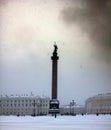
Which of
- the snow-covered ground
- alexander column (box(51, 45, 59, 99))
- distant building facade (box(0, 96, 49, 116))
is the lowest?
the snow-covered ground

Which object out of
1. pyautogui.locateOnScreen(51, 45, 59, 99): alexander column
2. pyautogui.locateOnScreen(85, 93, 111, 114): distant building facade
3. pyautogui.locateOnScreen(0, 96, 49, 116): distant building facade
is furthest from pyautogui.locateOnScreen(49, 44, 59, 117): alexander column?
pyautogui.locateOnScreen(85, 93, 111, 114): distant building facade

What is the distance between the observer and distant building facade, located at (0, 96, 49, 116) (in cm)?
578

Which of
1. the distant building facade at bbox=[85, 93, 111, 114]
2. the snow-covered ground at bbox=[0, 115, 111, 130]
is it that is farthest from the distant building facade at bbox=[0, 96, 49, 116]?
the distant building facade at bbox=[85, 93, 111, 114]

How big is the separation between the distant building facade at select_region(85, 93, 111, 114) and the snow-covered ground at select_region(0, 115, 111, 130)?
8 centimetres

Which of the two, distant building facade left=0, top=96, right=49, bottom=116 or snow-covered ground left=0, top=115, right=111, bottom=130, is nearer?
snow-covered ground left=0, top=115, right=111, bottom=130

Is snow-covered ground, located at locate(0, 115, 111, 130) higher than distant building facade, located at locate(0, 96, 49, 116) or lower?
lower

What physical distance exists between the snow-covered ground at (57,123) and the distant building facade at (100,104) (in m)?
0.08

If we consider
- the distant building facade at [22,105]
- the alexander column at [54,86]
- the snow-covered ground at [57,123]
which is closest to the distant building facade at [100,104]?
the snow-covered ground at [57,123]

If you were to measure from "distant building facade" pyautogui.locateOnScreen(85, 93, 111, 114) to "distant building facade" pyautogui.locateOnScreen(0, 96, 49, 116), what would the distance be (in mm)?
569

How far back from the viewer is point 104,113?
5.77 metres

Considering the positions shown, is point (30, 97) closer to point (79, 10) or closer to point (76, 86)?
point (76, 86)

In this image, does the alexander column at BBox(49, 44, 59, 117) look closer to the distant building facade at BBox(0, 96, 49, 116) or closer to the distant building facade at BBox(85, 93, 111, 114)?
the distant building facade at BBox(0, 96, 49, 116)

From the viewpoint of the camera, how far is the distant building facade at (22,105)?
578 cm

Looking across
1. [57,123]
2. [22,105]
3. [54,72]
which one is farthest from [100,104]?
[22,105]
